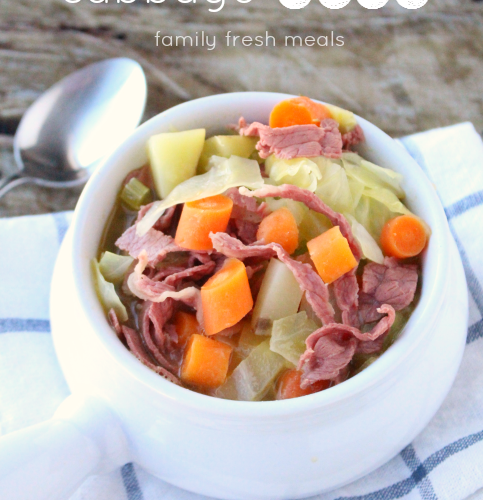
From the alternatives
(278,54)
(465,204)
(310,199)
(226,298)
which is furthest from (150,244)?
(278,54)

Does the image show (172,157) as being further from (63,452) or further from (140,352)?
(63,452)

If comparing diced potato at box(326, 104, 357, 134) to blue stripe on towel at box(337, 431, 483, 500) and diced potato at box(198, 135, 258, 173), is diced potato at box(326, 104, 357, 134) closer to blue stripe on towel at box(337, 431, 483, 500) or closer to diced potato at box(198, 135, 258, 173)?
diced potato at box(198, 135, 258, 173)

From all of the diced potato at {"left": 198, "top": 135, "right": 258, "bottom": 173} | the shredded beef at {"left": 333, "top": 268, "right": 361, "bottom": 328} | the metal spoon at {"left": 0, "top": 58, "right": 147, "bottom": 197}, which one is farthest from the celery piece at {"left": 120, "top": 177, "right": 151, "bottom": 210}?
the metal spoon at {"left": 0, "top": 58, "right": 147, "bottom": 197}

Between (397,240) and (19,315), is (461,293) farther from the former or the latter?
(19,315)

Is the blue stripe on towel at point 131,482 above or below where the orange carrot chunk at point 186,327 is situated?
below

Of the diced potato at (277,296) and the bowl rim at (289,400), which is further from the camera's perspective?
the diced potato at (277,296)

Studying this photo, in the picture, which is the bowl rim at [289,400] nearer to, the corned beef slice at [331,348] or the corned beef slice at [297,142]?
the corned beef slice at [331,348]

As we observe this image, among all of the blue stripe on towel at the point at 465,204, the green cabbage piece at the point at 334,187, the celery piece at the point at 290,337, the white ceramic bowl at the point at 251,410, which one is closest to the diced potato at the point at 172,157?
the white ceramic bowl at the point at 251,410
